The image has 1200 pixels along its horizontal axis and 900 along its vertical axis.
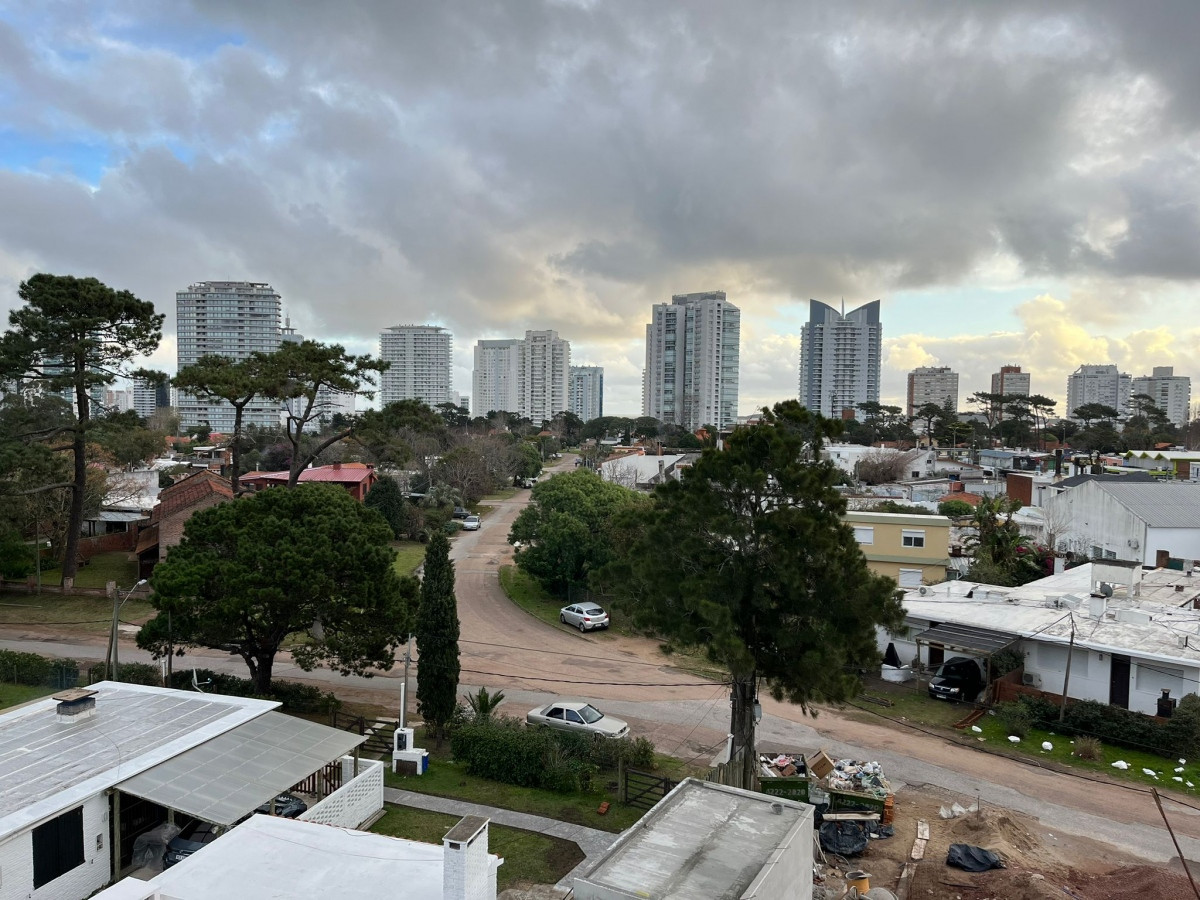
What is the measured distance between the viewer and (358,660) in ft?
63.0

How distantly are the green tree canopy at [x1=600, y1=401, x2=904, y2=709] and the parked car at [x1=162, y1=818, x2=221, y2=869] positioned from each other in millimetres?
7975


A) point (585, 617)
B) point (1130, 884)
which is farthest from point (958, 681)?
point (585, 617)

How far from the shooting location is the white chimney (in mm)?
8852

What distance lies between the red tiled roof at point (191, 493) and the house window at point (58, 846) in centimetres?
2375

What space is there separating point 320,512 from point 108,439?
668 inches

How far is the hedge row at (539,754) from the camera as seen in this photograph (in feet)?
50.8

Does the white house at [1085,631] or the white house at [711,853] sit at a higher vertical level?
the white house at [711,853]

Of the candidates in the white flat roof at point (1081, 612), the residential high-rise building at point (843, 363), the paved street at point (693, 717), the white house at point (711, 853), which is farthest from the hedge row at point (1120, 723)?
the residential high-rise building at point (843, 363)

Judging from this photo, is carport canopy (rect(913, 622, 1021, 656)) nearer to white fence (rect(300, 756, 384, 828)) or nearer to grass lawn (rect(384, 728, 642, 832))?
grass lawn (rect(384, 728, 642, 832))

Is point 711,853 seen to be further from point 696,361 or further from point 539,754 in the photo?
point 696,361

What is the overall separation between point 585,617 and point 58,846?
19738 mm

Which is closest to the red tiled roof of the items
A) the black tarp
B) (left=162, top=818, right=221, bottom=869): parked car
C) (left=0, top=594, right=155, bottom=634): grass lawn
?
(left=0, top=594, right=155, bottom=634): grass lawn

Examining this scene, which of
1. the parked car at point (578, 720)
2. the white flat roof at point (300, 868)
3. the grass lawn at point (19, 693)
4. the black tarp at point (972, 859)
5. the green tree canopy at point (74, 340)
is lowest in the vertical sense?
the grass lawn at point (19, 693)

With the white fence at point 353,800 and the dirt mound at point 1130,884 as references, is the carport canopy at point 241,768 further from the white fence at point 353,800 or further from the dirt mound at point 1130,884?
the dirt mound at point 1130,884
